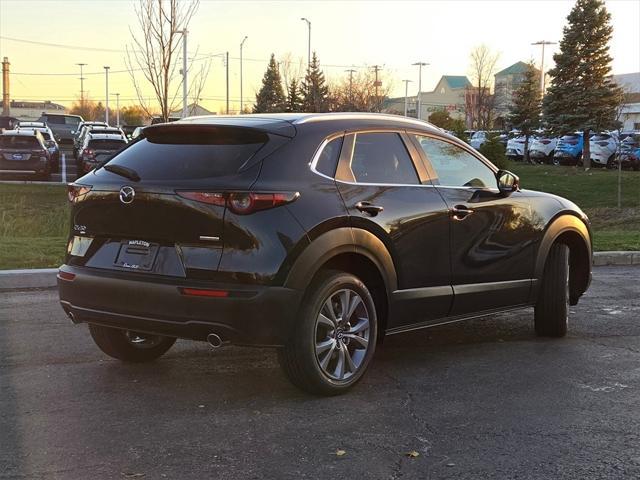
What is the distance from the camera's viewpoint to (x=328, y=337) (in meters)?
4.57

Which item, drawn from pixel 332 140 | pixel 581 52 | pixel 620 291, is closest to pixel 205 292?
pixel 332 140

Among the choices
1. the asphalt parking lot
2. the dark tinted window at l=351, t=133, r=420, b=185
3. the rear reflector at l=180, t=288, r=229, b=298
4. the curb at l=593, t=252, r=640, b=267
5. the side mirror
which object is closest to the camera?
the asphalt parking lot

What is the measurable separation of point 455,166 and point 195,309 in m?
2.45

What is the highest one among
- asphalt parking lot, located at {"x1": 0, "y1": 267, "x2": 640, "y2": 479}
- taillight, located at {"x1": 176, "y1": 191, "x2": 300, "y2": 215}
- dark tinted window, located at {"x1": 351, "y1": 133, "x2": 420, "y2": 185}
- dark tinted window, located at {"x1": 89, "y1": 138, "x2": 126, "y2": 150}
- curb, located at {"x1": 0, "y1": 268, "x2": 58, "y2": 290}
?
dark tinted window, located at {"x1": 89, "y1": 138, "x2": 126, "y2": 150}

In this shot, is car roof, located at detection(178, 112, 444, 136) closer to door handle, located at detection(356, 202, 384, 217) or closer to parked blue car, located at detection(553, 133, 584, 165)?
door handle, located at detection(356, 202, 384, 217)

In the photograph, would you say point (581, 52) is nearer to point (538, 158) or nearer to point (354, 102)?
point (538, 158)

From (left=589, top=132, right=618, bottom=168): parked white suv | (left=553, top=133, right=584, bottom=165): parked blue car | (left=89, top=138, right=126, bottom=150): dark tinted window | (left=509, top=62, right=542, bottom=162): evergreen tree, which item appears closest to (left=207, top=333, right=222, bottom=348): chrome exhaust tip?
(left=89, top=138, right=126, bottom=150): dark tinted window

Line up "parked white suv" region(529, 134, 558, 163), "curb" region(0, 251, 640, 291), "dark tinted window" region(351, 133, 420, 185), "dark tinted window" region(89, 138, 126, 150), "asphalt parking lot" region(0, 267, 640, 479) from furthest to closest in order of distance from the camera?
"parked white suv" region(529, 134, 558, 163)
"dark tinted window" region(89, 138, 126, 150)
"curb" region(0, 251, 640, 291)
"dark tinted window" region(351, 133, 420, 185)
"asphalt parking lot" region(0, 267, 640, 479)

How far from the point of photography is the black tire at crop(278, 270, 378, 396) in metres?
4.35

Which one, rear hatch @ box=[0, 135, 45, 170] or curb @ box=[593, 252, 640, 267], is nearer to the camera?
curb @ box=[593, 252, 640, 267]

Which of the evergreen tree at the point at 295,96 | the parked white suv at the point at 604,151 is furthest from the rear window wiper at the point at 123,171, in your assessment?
the evergreen tree at the point at 295,96

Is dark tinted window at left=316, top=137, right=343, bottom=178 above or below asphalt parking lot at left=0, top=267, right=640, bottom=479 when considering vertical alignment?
above

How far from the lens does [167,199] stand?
4.26m

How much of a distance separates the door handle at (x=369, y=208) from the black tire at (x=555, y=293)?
2.12m
